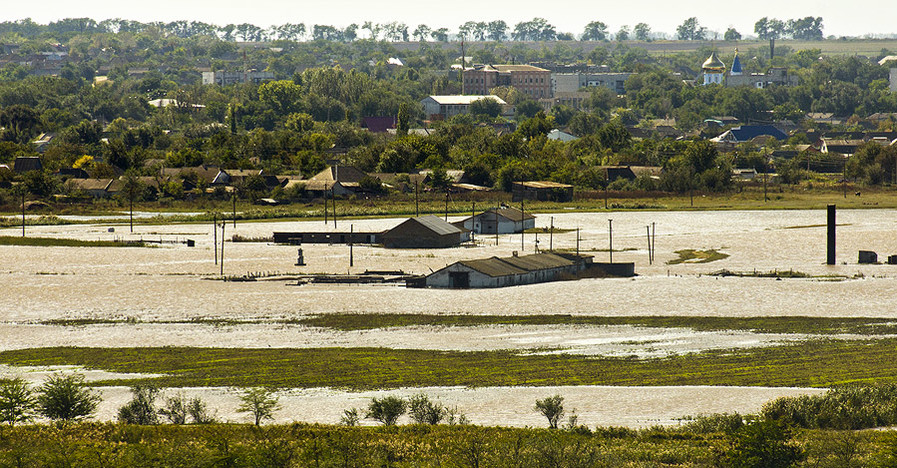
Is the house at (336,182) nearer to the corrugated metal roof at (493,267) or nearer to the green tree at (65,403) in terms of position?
the corrugated metal roof at (493,267)

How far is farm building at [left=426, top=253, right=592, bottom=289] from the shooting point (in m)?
64.9

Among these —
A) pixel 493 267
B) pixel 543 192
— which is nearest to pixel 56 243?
pixel 493 267

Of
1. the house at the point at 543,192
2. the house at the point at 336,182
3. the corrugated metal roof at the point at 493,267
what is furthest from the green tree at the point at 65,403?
the house at the point at 543,192

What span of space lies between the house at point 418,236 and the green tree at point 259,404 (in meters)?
44.2

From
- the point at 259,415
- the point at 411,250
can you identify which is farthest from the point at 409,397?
the point at 411,250

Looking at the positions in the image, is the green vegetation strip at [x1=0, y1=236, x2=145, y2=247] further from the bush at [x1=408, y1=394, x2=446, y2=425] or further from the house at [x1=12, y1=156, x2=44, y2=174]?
the bush at [x1=408, y1=394, x2=446, y2=425]

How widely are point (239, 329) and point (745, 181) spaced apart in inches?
3788

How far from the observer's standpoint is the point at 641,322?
176 feet

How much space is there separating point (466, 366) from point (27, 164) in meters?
100

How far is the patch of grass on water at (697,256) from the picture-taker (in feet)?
245

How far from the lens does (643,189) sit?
129250 mm

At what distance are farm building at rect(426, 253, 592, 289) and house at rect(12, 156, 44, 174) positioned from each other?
260ft

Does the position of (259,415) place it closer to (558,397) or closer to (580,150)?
(558,397)

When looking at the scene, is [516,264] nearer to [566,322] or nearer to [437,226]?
[566,322]
